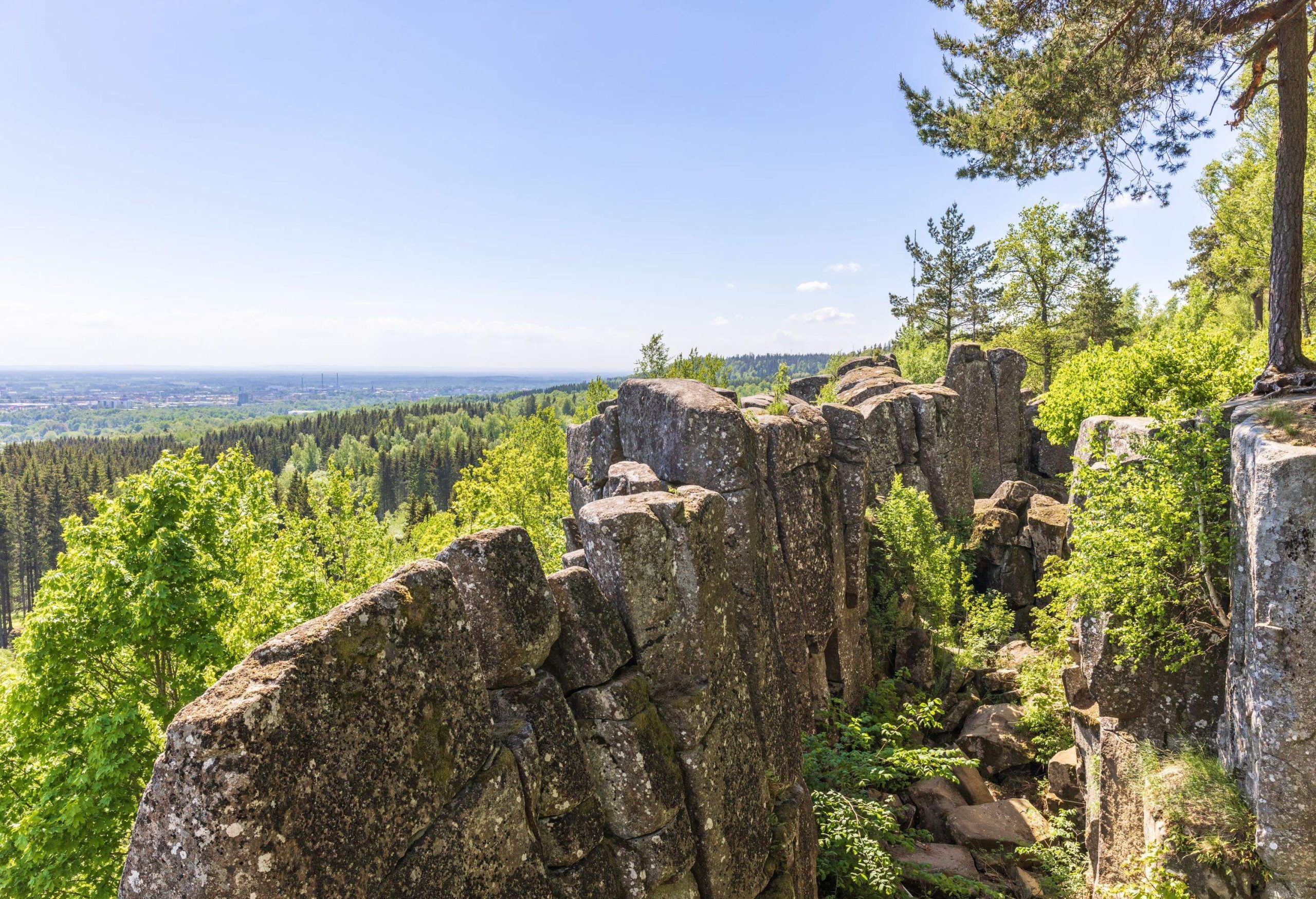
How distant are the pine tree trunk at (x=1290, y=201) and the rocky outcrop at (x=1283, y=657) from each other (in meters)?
3.64

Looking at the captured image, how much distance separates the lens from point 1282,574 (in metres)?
9.70

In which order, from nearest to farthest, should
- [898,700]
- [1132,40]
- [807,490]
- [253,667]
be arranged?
[253,667] < [1132,40] < [807,490] < [898,700]

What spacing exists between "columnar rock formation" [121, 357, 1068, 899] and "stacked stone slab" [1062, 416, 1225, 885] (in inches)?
233

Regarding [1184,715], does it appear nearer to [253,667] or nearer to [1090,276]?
[253,667]

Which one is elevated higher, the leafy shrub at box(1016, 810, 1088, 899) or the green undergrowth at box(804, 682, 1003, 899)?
the green undergrowth at box(804, 682, 1003, 899)

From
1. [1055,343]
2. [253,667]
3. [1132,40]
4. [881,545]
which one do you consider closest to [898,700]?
[881,545]

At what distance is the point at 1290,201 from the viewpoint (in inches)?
495

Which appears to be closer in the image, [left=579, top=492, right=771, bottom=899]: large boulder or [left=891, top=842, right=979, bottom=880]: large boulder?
[left=579, top=492, right=771, bottom=899]: large boulder

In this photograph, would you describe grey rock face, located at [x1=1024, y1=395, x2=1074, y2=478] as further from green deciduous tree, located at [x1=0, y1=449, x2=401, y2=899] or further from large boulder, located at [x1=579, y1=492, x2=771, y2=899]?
green deciduous tree, located at [x1=0, y1=449, x2=401, y2=899]

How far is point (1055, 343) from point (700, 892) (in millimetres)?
45466

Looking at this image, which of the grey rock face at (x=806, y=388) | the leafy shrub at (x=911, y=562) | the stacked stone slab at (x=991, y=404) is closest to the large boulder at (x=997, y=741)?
the leafy shrub at (x=911, y=562)

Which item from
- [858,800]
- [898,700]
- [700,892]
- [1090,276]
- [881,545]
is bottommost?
[898,700]

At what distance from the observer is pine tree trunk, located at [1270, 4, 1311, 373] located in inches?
486

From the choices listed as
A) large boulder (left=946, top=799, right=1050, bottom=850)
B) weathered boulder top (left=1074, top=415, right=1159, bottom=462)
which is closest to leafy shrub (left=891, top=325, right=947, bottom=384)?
weathered boulder top (left=1074, top=415, right=1159, bottom=462)
